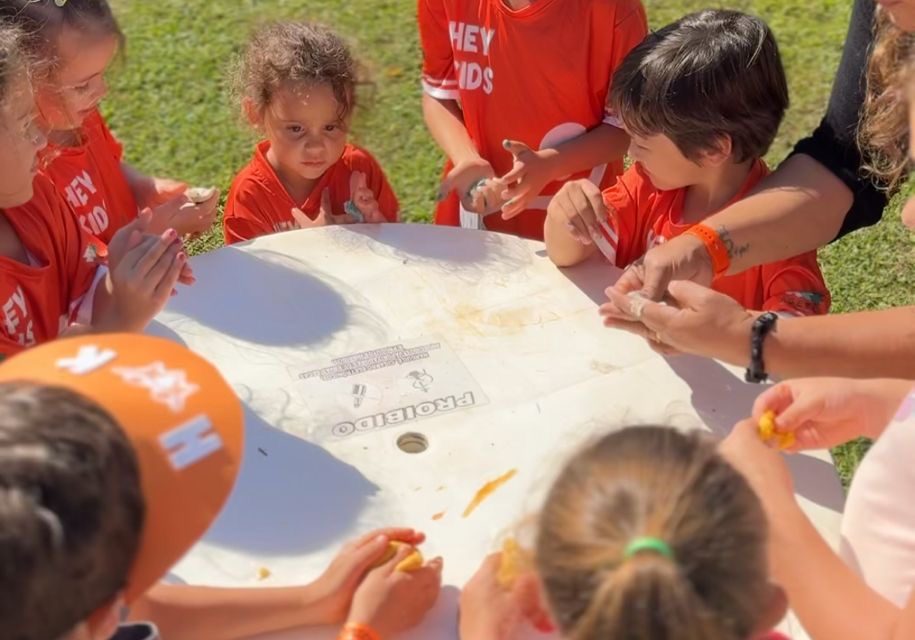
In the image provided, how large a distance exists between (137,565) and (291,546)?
20.1 inches

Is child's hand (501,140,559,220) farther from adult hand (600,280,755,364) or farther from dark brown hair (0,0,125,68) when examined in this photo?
dark brown hair (0,0,125,68)

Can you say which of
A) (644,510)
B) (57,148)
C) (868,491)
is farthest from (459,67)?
(644,510)

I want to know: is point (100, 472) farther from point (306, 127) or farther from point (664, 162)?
point (306, 127)

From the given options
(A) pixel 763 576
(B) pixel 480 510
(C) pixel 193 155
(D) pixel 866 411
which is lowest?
(C) pixel 193 155

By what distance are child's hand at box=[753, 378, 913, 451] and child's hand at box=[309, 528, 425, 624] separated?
0.57m

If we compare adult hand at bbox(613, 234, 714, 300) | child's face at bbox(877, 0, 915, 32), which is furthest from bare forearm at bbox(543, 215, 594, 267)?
child's face at bbox(877, 0, 915, 32)

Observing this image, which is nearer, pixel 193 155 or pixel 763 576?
pixel 763 576

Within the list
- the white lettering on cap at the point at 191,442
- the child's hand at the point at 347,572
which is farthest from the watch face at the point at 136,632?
the white lettering on cap at the point at 191,442

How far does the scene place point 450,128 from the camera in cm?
258

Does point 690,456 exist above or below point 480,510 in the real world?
above

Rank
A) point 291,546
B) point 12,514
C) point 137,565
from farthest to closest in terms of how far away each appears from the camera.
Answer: point 291,546 → point 137,565 → point 12,514

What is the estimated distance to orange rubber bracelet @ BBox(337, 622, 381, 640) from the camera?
1353mm

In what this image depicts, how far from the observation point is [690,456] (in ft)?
3.56

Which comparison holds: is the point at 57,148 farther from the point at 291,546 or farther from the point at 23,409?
the point at 23,409
